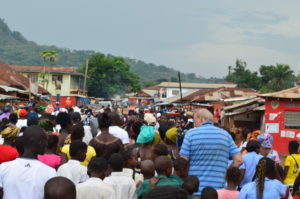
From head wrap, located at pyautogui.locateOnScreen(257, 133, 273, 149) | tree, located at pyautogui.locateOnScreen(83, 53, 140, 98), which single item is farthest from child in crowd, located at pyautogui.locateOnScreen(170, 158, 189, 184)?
tree, located at pyautogui.locateOnScreen(83, 53, 140, 98)

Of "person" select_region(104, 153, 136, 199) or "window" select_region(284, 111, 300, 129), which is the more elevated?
"window" select_region(284, 111, 300, 129)

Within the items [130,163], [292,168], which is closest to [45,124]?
[130,163]

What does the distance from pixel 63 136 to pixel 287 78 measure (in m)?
80.5

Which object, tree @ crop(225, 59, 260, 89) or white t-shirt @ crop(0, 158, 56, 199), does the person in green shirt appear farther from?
tree @ crop(225, 59, 260, 89)

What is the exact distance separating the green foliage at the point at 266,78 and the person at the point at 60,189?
78604mm

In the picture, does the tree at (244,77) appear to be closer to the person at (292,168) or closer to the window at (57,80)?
the window at (57,80)

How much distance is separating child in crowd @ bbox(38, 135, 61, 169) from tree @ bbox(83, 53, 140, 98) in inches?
3581

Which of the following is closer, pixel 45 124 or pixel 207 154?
pixel 207 154

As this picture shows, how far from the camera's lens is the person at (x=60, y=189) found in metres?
4.12

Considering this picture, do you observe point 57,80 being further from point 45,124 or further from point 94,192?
point 94,192

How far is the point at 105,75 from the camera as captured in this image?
325 feet

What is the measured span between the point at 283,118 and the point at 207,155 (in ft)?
48.1

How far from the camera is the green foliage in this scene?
3292 inches

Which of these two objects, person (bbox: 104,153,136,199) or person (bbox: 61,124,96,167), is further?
person (bbox: 61,124,96,167)
